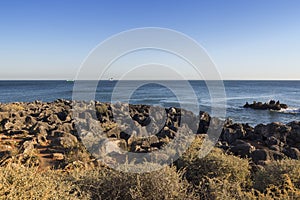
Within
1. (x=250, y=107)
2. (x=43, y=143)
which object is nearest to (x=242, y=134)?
(x=43, y=143)

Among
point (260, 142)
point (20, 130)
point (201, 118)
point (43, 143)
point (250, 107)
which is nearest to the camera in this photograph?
point (43, 143)

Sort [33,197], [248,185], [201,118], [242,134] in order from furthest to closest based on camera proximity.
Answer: [201,118] → [242,134] → [248,185] → [33,197]

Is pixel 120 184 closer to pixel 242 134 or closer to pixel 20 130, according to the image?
pixel 20 130

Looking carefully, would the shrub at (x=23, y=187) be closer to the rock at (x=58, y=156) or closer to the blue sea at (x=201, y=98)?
the rock at (x=58, y=156)

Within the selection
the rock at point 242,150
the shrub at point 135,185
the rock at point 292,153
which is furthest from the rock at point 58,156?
the rock at point 292,153

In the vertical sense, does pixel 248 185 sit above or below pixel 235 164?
below

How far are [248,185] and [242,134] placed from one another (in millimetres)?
Answer: 9402

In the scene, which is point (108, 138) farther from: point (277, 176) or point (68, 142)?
point (277, 176)

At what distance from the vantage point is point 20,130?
13.7 metres

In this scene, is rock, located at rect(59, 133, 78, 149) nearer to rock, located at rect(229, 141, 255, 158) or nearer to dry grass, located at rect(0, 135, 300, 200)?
dry grass, located at rect(0, 135, 300, 200)

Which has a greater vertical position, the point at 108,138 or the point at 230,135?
the point at 108,138

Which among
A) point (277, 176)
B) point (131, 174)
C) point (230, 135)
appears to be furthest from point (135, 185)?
point (230, 135)

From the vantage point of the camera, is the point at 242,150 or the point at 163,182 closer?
the point at 163,182

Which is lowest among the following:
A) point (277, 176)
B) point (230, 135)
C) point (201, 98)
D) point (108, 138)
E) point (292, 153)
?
point (201, 98)
